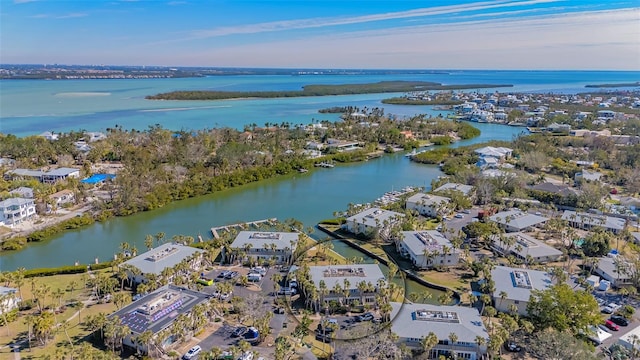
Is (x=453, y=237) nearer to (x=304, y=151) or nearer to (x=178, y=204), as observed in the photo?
(x=178, y=204)

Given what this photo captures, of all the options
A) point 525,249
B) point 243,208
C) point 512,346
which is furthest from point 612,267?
point 243,208

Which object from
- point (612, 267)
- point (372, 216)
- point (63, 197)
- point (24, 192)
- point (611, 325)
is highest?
point (24, 192)

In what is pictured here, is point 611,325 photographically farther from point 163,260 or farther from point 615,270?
point 163,260

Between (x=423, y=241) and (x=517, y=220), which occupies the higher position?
(x=423, y=241)

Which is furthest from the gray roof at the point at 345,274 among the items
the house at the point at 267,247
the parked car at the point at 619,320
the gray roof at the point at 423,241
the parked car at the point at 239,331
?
the parked car at the point at 619,320

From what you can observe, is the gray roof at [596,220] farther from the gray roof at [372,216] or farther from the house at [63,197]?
the house at [63,197]

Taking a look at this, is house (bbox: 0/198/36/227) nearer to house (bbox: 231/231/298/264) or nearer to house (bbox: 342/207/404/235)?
house (bbox: 231/231/298/264)
